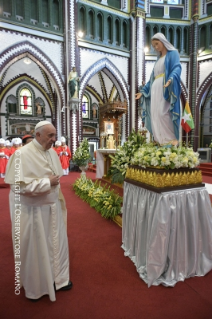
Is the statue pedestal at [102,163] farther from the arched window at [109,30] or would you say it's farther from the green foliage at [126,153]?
the arched window at [109,30]

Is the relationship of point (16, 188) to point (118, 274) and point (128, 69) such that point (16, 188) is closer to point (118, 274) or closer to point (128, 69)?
A: point (118, 274)

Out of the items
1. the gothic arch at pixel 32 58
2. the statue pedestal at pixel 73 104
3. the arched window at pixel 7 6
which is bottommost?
the statue pedestal at pixel 73 104

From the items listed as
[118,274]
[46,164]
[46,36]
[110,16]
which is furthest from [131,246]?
[110,16]

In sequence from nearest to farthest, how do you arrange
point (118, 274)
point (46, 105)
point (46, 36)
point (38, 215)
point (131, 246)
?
1. point (38, 215)
2. point (118, 274)
3. point (131, 246)
4. point (46, 36)
5. point (46, 105)

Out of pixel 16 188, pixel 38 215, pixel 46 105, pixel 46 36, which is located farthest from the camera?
pixel 46 105

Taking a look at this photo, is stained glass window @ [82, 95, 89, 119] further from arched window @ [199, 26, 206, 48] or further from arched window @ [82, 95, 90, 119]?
arched window @ [199, 26, 206, 48]

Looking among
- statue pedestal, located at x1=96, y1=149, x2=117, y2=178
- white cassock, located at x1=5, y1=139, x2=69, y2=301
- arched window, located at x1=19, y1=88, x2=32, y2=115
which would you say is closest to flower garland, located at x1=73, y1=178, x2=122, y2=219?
statue pedestal, located at x1=96, y1=149, x2=117, y2=178

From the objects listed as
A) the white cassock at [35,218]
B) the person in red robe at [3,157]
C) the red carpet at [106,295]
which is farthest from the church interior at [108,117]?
the person in red robe at [3,157]

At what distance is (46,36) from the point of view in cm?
1105

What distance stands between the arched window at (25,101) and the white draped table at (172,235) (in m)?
16.8

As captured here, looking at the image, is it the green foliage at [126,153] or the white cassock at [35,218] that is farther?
the green foliage at [126,153]

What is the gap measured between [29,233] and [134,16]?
1548 cm

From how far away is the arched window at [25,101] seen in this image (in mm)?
16969

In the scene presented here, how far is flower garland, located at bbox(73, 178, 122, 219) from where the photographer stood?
14.1 ft
